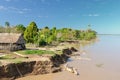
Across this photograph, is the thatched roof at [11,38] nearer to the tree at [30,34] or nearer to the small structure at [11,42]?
the small structure at [11,42]

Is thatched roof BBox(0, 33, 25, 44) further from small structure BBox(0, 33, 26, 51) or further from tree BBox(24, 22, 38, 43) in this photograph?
tree BBox(24, 22, 38, 43)

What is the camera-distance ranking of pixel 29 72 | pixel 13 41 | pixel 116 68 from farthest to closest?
1. pixel 13 41
2. pixel 116 68
3. pixel 29 72

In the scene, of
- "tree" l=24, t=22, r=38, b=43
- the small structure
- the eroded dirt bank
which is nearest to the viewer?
the eroded dirt bank

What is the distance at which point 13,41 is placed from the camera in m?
34.7

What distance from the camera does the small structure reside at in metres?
34.4

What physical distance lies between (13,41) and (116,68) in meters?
Answer: 19.5

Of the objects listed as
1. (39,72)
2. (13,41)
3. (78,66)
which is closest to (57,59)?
(78,66)

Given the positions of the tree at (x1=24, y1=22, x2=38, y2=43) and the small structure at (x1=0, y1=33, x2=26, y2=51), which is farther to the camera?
the tree at (x1=24, y1=22, x2=38, y2=43)

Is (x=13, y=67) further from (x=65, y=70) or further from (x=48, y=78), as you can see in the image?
(x=65, y=70)

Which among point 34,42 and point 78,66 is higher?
point 34,42

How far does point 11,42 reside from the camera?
34.6m

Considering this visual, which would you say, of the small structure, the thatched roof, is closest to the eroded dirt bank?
the small structure

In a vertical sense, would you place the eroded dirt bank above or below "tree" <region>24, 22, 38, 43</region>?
below

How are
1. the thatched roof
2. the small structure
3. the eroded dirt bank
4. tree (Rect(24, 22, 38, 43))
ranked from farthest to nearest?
tree (Rect(24, 22, 38, 43))
the thatched roof
the small structure
the eroded dirt bank
